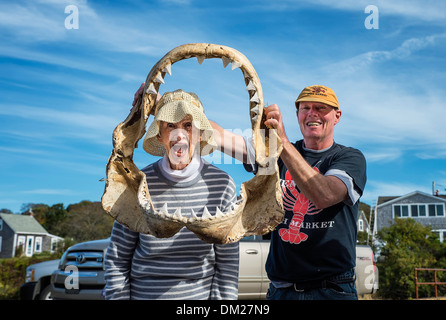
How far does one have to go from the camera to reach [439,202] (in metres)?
39.1

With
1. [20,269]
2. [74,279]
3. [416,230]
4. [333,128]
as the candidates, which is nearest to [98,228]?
[20,269]

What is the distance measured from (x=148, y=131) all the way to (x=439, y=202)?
4118 centimetres

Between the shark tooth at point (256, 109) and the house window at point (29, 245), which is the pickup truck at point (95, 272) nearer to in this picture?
the shark tooth at point (256, 109)

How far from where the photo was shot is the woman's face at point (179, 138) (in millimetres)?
2377

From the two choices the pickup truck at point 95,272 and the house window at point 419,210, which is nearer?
the pickup truck at point 95,272

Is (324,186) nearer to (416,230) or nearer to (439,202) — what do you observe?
(416,230)

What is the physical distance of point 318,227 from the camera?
3221mm

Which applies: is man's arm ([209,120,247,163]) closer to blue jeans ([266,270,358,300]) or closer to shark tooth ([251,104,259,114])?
shark tooth ([251,104,259,114])

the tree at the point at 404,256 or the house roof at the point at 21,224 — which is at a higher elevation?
the house roof at the point at 21,224

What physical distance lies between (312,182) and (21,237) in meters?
56.3

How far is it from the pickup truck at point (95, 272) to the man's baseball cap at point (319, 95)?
5.29 meters

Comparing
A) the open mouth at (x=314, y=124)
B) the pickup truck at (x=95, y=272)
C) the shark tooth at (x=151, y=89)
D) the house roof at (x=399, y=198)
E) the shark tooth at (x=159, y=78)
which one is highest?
the house roof at (x=399, y=198)

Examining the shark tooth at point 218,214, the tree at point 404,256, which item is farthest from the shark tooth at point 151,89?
the tree at point 404,256

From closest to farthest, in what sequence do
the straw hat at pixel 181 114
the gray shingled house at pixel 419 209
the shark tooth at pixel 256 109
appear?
the straw hat at pixel 181 114
the shark tooth at pixel 256 109
the gray shingled house at pixel 419 209
